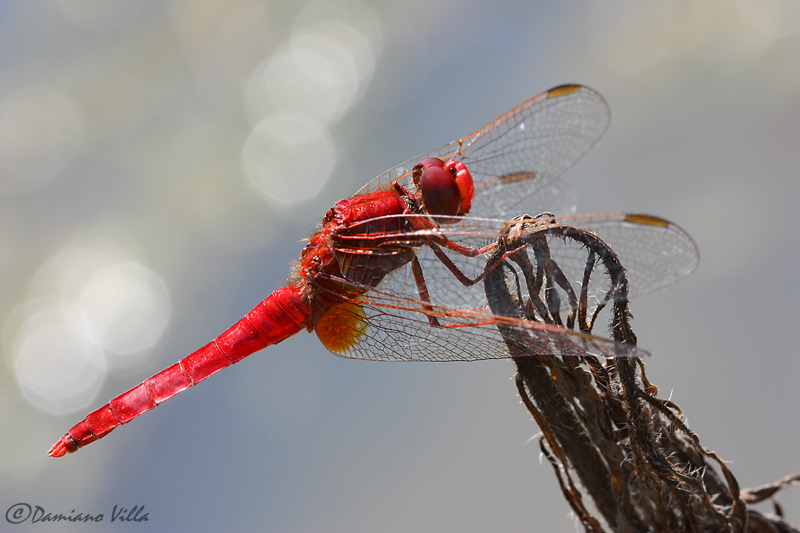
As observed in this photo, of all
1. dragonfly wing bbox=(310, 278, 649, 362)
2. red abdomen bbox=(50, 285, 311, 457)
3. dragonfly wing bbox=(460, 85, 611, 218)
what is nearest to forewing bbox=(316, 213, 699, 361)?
dragonfly wing bbox=(310, 278, 649, 362)

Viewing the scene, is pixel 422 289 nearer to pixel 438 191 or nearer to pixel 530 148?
pixel 438 191

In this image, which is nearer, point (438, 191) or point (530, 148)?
point (438, 191)

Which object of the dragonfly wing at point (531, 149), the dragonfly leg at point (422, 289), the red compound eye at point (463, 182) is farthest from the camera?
the dragonfly wing at point (531, 149)

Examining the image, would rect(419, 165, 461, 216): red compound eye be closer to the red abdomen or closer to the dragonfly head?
the dragonfly head

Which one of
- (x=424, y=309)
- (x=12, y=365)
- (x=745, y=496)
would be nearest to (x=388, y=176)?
(x=424, y=309)

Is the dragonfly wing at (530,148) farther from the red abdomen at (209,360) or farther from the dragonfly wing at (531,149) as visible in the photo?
the red abdomen at (209,360)

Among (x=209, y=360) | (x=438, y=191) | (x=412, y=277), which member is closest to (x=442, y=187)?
(x=438, y=191)

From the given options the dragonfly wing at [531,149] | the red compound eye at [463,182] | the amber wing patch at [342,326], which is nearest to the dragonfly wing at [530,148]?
the dragonfly wing at [531,149]
